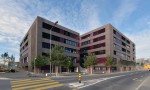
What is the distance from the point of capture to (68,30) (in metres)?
82.4

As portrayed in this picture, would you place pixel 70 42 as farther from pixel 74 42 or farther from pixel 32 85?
pixel 32 85

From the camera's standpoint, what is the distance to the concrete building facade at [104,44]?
290 ft

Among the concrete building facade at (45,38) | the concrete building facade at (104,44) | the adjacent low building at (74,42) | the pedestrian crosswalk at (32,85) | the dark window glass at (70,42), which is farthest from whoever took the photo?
the concrete building facade at (104,44)

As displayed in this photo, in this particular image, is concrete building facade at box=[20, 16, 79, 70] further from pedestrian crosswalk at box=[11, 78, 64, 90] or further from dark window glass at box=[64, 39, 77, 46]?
pedestrian crosswalk at box=[11, 78, 64, 90]

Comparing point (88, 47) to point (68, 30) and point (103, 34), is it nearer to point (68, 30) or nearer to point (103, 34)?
point (103, 34)

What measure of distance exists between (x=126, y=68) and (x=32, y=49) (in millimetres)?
65555

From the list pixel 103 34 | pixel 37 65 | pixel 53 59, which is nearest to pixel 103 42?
pixel 103 34

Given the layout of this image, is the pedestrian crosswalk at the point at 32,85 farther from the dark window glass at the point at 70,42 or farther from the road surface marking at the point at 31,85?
the dark window glass at the point at 70,42

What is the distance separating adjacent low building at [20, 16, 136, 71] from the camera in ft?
217

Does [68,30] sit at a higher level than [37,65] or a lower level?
higher

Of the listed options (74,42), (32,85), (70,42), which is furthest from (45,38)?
(32,85)

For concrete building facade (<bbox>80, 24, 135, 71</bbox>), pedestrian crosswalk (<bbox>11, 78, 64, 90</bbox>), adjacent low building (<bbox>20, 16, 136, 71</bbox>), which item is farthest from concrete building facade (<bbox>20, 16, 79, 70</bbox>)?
pedestrian crosswalk (<bbox>11, 78, 64, 90</bbox>)

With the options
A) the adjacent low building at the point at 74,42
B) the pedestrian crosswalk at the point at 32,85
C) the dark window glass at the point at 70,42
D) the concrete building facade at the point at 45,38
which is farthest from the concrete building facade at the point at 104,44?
the pedestrian crosswalk at the point at 32,85

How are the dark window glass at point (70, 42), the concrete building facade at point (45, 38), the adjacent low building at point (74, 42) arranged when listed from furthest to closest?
the dark window glass at point (70, 42)
the adjacent low building at point (74, 42)
the concrete building facade at point (45, 38)
